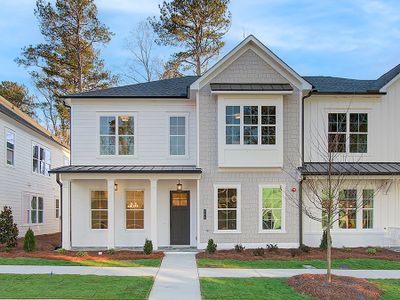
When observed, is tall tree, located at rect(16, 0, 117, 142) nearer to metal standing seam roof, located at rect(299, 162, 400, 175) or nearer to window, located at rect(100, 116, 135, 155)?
window, located at rect(100, 116, 135, 155)

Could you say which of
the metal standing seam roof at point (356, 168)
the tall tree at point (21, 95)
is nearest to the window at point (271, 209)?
the metal standing seam roof at point (356, 168)

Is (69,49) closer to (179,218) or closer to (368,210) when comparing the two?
(179,218)

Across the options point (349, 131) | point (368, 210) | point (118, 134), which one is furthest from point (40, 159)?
point (368, 210)

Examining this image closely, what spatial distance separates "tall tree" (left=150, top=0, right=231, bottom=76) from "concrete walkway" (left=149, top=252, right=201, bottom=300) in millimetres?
20146

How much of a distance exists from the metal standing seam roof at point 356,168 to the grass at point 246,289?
22.6ft

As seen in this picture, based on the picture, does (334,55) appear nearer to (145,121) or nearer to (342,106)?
(342,106)

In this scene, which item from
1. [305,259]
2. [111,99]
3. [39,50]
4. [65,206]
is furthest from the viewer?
[39,50]

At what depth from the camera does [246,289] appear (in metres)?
9.95

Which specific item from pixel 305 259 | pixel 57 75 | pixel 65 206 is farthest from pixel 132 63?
pixel 305 259

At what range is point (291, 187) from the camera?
17.3 meters

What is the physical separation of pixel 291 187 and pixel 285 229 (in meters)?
1.59

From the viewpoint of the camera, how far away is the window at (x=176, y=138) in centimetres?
1827

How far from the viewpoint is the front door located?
18109 millimetres

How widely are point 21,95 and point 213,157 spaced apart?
31.8 metres
